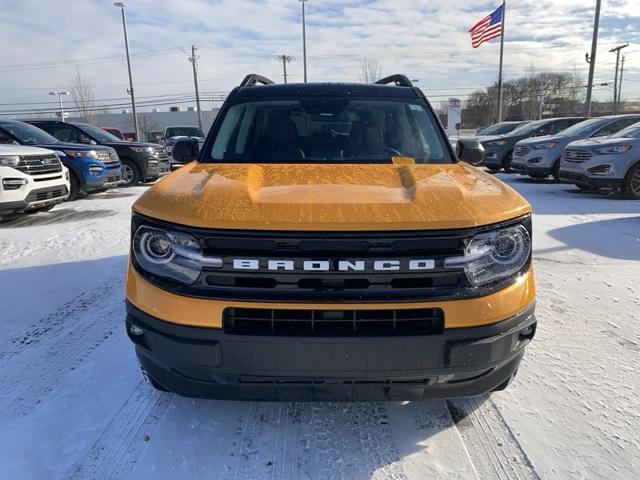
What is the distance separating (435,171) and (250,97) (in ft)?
5.41

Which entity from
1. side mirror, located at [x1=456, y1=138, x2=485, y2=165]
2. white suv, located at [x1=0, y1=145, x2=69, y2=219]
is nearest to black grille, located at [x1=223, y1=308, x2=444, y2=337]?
side mirror, located at [x1=456, y1=138, x2=485, y2=165]

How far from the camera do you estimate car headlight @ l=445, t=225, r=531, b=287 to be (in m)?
1.91

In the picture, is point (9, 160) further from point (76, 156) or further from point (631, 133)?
point (631, 133)

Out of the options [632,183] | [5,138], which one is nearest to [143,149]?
[5,138]

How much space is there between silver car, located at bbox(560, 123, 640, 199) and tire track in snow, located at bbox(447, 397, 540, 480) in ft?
26.6

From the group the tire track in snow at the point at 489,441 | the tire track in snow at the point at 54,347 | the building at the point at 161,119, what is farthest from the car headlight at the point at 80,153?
the building at the point at 161,119

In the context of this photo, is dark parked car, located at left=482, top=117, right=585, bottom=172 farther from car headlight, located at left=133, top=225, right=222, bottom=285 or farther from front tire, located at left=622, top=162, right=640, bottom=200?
car headlight, located at left=133, top=225, right=222, bottom=285

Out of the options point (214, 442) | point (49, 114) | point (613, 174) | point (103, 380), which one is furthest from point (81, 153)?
point (49, 114)

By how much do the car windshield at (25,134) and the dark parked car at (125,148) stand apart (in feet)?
6.20

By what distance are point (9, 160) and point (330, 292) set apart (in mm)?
7129

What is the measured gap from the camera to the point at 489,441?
2240 millimetres

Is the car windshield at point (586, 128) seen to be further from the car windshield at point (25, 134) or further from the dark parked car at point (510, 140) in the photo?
the car windshield at point (25, 134)

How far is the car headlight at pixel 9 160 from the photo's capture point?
6898 mm

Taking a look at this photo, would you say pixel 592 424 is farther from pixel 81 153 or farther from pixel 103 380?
pixel 81 153
